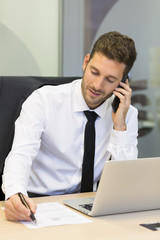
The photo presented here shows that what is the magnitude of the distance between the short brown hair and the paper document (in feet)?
2.26

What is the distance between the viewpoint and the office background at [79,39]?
3271mm

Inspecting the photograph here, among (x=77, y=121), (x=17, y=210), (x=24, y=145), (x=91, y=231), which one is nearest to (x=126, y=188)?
(x=91, y=231)

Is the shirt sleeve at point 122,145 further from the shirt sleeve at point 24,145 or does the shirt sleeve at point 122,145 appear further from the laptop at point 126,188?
the laptop at point 126,188

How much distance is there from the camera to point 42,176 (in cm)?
189

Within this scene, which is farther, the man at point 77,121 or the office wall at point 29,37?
Result: the office wall at point 29,37

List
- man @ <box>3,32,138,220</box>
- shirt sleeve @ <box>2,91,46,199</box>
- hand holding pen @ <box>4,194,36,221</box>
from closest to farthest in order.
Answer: hand holding pen @ <box>4,194,36,221</box>
shirt sleeve @ <box>2,91,46,199</box>
man @ <box>3,32,138,220</box>

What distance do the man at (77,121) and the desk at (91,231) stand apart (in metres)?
0.51

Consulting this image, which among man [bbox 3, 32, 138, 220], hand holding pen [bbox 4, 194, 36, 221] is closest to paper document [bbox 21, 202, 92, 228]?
hand holding pen [bbox 4, 194, 36, 221]

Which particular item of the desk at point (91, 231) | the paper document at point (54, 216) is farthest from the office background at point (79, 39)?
the desk at point (91, 231)

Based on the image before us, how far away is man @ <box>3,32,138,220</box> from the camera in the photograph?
6.01 feet

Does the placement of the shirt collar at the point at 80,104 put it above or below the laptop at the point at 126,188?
above

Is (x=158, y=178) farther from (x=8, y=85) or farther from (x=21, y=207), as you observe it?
(x=8, y=85)

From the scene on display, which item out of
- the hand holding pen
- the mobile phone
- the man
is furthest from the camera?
the mobile phone

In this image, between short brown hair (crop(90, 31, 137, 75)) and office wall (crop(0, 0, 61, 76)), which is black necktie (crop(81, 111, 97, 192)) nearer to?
short brown hair (crop(90, 31, 137, 75))
